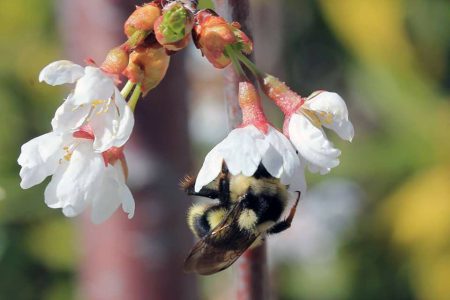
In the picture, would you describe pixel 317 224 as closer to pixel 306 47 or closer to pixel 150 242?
pixel 306 47

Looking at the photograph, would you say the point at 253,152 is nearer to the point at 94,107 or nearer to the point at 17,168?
the point at 94,107

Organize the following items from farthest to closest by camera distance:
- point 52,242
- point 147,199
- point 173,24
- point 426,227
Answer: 1. point 52,242
2. point 426,227
3. point 147,199
4. point 173,24

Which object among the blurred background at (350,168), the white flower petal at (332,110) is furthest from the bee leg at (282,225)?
the blurred background at (350,168)

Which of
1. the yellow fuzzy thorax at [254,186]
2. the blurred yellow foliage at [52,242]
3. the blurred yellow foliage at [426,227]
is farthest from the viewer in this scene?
the blurred yellow foliage at [52,242]

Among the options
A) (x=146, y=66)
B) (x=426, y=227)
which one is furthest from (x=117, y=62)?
(x=426, y=227)

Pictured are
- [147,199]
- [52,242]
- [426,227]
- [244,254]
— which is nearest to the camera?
[244,254]

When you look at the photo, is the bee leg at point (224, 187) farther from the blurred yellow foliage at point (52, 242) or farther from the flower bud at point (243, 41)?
the blurred yellow foliage at point (52, 242)

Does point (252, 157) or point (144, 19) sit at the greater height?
point (144, 19)
